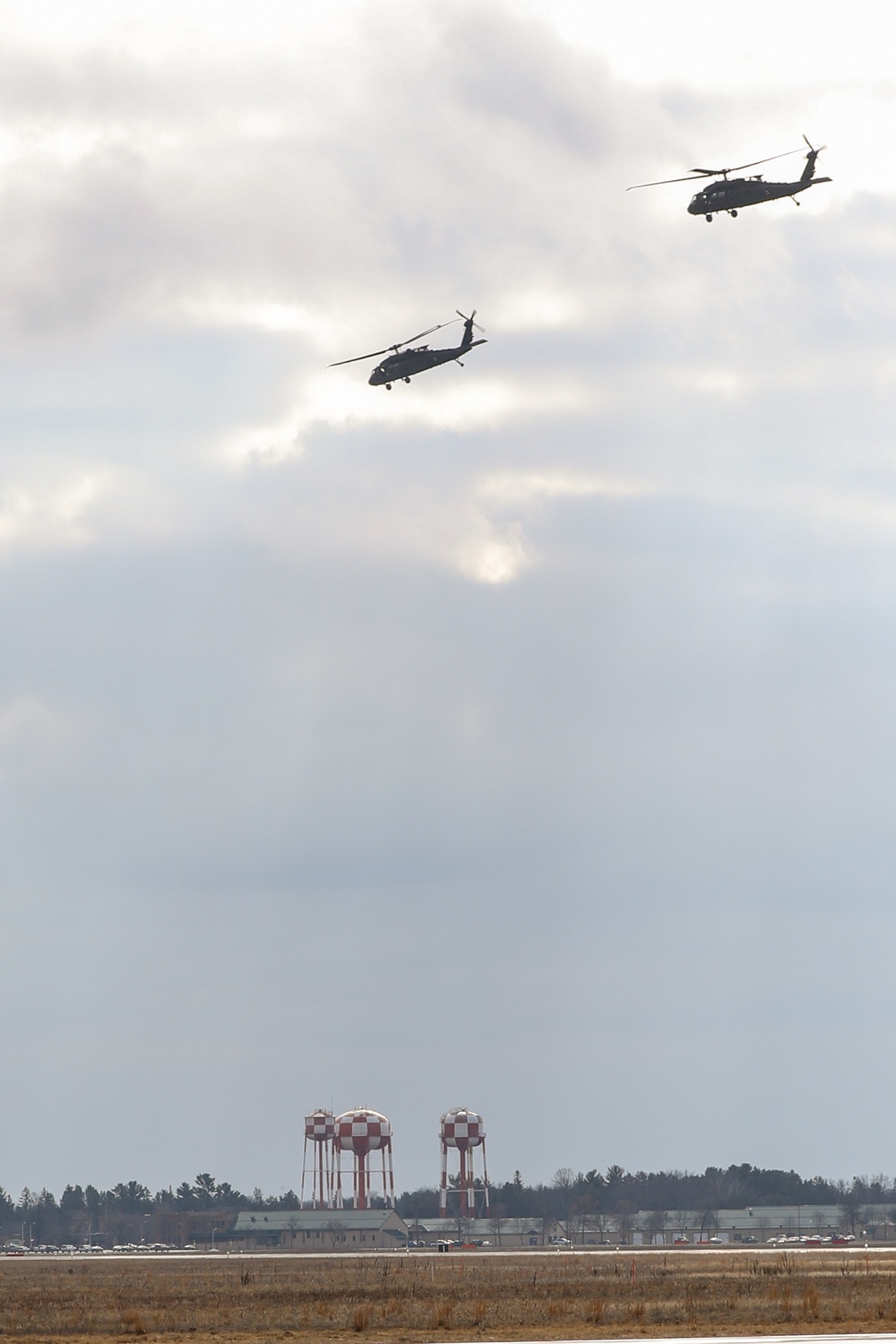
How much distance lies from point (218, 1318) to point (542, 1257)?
78.5 m

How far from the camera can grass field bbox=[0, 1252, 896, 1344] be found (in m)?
55.9

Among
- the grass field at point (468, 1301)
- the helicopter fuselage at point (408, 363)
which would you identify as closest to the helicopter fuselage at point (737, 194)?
the helicopter fuselage at point (408, 363)

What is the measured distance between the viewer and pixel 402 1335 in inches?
2085

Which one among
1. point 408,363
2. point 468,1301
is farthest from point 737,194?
point 468,1301

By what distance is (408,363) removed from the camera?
10694cm

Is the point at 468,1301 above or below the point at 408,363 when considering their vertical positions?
below

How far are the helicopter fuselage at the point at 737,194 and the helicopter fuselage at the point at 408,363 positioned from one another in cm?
1757

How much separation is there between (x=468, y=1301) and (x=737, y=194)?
6024 centimetres

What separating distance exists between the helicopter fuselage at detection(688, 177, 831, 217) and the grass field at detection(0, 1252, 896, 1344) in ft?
185

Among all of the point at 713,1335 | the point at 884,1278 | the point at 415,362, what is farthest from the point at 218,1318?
the point at 415,362

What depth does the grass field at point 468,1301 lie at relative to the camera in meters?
55.9

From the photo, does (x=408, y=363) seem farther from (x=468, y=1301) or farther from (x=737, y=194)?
(x=468, y=1301)

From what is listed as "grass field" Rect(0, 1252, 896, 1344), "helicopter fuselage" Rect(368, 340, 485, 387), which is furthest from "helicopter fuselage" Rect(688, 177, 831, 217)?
"grass field" Rect(0, 1252, 896, 1344)

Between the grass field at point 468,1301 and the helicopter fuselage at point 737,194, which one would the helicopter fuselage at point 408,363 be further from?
the grass field at point 468,1301
